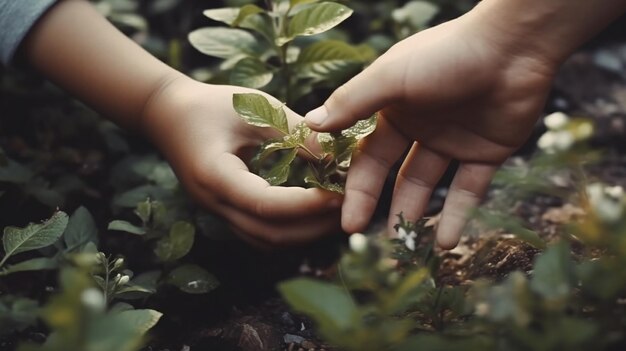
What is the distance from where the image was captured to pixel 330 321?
2.39 feet

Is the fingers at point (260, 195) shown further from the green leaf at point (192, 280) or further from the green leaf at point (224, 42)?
the green leaf at point (224, 42)

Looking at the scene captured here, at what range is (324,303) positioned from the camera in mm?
736

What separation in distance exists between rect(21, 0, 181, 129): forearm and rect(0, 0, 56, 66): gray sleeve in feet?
0.08

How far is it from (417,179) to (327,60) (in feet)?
1.23

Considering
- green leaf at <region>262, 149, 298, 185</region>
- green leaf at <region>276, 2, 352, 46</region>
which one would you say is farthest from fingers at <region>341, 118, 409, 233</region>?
green leaf at <region>276, 2, 352, 46</region>

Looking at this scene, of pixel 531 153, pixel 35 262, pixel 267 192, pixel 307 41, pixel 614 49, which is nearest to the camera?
pixel 35 262

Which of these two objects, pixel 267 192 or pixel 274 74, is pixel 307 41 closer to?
pixel 274 74

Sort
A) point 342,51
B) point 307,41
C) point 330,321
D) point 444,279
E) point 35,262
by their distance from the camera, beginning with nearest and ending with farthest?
point 330,321 < point 35,262 < point 444,279 < point 342,51 < point 307,41

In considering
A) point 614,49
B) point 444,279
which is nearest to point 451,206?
point 444,279

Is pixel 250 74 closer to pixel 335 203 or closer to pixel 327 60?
pixel 327 60

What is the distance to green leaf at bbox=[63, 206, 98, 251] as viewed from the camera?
125 cm

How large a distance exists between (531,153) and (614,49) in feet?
2.06

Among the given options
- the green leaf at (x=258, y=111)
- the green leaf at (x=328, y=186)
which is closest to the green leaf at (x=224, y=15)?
the green leaf at (x=258, y=111)

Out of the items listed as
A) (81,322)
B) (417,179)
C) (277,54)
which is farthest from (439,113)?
(81,322)
